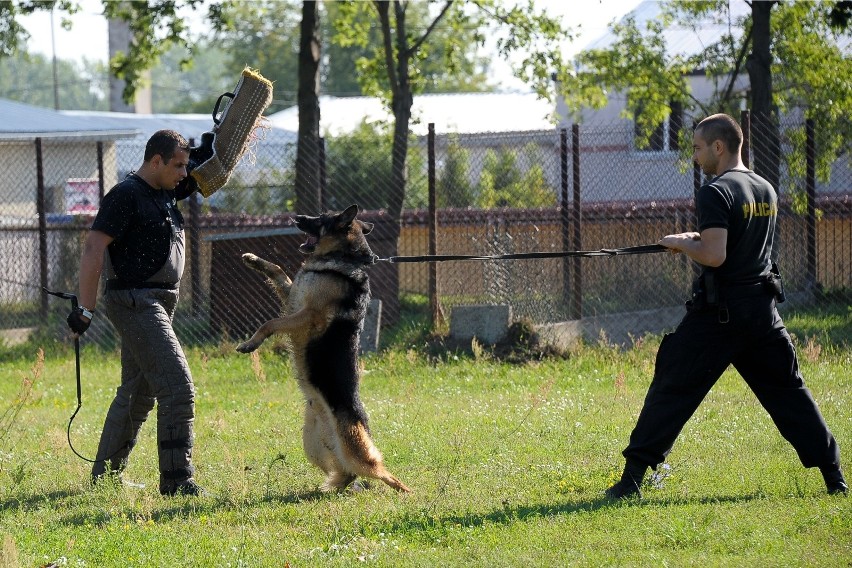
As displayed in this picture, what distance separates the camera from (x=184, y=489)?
583 cm

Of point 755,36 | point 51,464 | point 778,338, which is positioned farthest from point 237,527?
point 755,36

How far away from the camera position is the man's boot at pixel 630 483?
539cm

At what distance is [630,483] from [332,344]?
6.04ft

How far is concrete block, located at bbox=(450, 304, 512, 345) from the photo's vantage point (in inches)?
415

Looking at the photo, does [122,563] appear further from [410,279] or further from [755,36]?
[755,36]

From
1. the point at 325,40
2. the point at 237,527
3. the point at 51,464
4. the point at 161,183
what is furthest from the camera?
the point at 325,40

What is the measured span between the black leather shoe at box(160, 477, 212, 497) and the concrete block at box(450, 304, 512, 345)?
5089mm

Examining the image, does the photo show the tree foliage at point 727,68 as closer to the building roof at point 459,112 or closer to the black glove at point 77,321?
the black glove at point 77,321

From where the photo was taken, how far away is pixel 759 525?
4754 mm

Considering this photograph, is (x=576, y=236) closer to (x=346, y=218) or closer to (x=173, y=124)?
(x=346, y=218)

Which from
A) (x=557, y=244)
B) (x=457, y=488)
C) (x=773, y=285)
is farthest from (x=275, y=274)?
(x=557, y=244)

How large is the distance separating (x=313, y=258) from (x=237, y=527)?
5.82 feet

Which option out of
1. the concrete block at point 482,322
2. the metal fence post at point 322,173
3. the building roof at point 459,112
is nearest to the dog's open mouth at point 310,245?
the concrete block at point 482,322

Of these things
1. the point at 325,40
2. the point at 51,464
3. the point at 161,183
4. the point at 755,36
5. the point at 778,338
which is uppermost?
the point at 325,40
